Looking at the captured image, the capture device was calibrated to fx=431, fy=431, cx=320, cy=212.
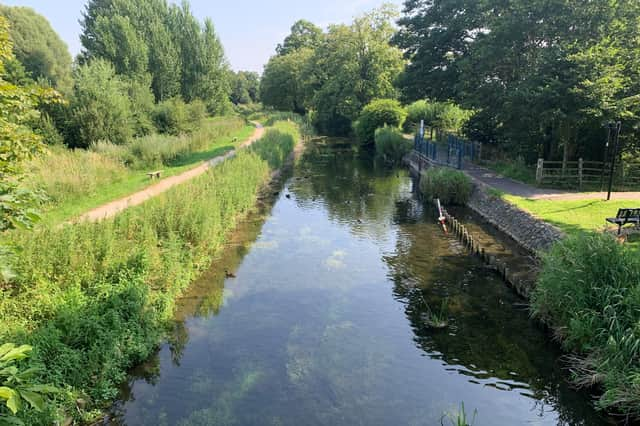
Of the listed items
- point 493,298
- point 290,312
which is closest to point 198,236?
point 290,312

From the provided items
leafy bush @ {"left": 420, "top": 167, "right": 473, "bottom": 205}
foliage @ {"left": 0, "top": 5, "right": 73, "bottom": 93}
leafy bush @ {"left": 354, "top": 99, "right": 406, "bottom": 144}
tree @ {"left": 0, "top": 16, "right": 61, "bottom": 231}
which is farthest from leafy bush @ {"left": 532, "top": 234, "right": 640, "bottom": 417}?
foliage @ {"left": 0, "top": 5, "right": 73, "bottom": 93}

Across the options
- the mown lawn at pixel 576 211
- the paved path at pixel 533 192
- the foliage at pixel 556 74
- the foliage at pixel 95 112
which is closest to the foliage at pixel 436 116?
the foliage at pixel 556 74

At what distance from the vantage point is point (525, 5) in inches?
899

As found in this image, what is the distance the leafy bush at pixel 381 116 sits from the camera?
4544cm

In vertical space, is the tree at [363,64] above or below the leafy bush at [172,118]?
above

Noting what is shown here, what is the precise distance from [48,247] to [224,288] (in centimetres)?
516

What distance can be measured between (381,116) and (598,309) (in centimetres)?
3866

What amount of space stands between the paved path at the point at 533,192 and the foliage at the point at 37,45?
53.1m

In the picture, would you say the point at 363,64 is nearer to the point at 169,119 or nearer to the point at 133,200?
the point at 169,119

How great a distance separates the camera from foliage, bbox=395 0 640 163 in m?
19.1

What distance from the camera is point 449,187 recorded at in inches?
926

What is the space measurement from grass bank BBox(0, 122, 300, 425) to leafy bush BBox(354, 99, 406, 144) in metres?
34.6

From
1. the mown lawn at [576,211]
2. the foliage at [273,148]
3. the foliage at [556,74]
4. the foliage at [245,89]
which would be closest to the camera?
the mown lawn at [576,211]

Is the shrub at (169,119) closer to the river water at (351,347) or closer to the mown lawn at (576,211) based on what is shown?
the river water at (351,347)
